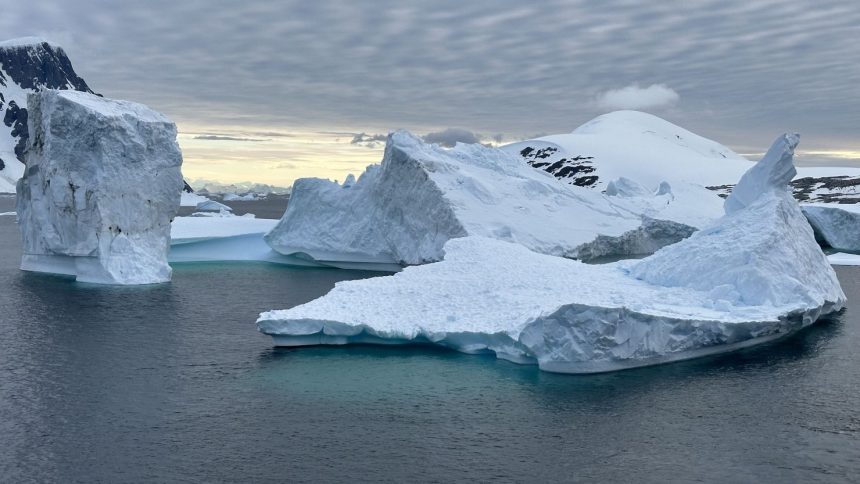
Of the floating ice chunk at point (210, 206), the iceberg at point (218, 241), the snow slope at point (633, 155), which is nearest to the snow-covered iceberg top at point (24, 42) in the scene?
the snow slope at point (633, 155)

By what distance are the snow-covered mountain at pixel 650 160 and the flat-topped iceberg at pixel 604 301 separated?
54300 mm

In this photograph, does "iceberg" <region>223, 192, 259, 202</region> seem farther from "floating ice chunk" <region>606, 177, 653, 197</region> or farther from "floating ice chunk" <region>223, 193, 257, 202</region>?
"floating ice chunk" <region>606, 177, 653, 197</region>

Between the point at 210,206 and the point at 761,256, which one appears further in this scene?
the point at 210,206

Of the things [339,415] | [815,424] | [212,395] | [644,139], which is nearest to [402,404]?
[339,415]

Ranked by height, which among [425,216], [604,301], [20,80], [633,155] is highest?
[20,80]

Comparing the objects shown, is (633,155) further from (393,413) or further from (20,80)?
(20,80)

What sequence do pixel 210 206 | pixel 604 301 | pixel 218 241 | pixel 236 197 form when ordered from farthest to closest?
1. pixel 236 197
2. pixel 210 206
3. pixel 218 241
4. pixel 604 301

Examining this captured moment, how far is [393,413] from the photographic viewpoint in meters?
11.8

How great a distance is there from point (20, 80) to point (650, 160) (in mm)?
116834

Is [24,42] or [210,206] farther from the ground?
[24,42]

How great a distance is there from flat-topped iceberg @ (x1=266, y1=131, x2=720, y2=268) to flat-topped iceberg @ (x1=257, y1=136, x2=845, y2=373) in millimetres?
8088

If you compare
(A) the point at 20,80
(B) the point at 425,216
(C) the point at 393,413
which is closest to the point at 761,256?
(C) the point at 393,413

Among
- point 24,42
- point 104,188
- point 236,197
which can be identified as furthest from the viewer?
point 24,42

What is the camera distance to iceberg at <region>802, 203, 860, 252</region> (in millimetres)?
39375
